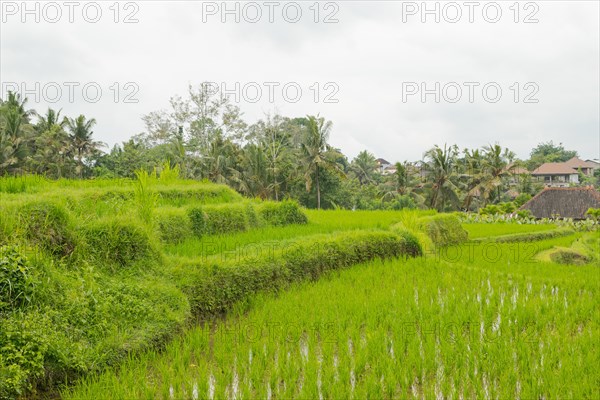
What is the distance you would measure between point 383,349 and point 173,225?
12.8 feet

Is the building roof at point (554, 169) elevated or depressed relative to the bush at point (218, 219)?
elevated

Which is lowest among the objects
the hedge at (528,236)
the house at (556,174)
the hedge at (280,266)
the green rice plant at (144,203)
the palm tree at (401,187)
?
the hedge at (528,236)

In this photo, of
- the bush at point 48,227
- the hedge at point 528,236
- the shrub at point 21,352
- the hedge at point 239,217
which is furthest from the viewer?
the hedge at point 528,236

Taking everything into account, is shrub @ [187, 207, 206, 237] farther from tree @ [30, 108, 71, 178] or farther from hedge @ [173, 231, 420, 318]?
tree @ [30, 108, 71, 178]

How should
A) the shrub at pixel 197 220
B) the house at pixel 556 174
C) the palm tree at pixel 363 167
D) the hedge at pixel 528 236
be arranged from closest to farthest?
the shrub at pixel 197 220 < the hedge at pixel 528 236 < the palm tree at pixel 363 167 < the house at pixel 556 174

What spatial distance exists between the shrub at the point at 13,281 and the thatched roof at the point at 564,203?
22.3 metres

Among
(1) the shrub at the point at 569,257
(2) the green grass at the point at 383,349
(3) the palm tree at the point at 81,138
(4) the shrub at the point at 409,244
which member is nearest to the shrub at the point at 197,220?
(2) the green grass at the point at 383,349

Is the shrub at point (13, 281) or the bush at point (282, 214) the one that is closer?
the shrub at point (13, 281)

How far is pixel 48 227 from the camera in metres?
4.18

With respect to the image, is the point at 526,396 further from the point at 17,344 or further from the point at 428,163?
the point at 428,163

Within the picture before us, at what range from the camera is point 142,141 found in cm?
2964

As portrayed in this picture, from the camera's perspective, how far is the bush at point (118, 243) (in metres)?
4.45

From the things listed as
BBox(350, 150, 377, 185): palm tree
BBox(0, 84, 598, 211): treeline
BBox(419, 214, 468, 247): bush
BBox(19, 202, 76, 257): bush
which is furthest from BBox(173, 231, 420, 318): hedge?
BBox(350, 150, 377, 185): palm tree

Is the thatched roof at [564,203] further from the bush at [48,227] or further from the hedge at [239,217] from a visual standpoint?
the bush at [48,227]
